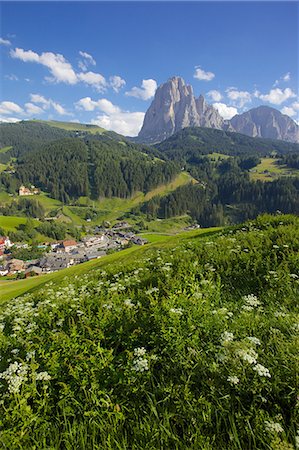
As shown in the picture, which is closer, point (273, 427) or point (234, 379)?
point (273, 427)

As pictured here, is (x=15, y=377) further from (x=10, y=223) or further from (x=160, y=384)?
(x=10, y=223)

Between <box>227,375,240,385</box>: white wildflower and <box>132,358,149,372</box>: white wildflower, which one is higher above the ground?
<box>227,375,240,385</box>: white wildflower

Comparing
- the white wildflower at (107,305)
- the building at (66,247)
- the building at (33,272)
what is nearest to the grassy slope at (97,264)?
the white wildflower at (107,305)

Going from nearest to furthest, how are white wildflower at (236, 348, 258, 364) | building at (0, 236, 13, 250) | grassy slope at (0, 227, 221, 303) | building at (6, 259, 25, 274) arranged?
1. white wildflower at (236, 348, 258, 364)
2. grassy slope at (0, 227, 221, 303)
3. building at (6, 259, 25, 274)
4. building at (0, 236, 13, 250)

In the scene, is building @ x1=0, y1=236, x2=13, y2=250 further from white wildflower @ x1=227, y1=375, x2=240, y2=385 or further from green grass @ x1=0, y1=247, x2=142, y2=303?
white wildflower @ x1=227, y1=375, x2=240, y2=385

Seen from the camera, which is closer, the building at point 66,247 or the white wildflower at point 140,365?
the white wildflower at point 140,365

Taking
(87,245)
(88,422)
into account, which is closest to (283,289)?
(88,422)

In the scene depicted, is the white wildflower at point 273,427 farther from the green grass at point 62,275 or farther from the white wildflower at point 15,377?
Answer: the green grass at point 62,275

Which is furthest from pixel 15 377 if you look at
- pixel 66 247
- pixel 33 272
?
pixel 66 247

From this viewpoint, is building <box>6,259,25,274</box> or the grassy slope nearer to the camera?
the grassy slope

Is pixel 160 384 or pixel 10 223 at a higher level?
pixel 160 384

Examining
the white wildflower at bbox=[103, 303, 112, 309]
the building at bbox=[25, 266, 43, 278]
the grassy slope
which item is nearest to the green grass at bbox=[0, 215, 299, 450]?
the white wildflower at bbox=[103, 303, 112, 309]

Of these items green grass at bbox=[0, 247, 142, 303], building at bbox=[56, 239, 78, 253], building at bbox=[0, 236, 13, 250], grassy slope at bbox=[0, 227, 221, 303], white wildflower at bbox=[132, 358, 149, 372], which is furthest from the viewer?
building at bbox=[56, 239, 78, 253]

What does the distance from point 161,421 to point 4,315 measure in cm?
612
